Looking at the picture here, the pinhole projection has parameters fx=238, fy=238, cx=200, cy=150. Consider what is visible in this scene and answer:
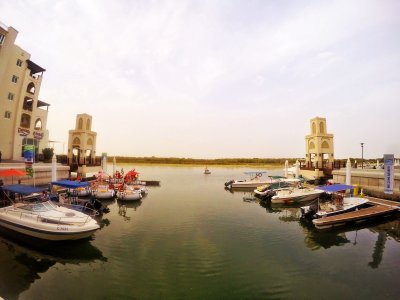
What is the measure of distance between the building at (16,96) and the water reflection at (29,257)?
1176 inches

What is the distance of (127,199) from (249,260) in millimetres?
21698

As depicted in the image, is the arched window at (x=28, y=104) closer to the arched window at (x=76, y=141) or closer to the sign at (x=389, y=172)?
the arched window at (x=76, y=141)

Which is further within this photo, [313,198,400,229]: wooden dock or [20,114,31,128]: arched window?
[20,114,31,128]: arched window

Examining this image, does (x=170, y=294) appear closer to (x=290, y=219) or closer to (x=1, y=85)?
(x=290, y=219)

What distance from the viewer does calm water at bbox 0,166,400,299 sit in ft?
35.3

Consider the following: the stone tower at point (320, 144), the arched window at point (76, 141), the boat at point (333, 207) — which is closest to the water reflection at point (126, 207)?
the boat at point (333, 207)

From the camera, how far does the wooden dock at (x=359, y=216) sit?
20625mm

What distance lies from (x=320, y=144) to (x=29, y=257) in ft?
178

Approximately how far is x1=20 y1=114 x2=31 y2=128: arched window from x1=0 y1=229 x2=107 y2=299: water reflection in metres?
33.1

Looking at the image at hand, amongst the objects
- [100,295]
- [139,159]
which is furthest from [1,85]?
[139,159]

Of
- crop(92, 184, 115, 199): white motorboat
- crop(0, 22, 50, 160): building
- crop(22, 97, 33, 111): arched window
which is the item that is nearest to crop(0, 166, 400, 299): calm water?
crop(92, 184, 115, 199): white motorboat

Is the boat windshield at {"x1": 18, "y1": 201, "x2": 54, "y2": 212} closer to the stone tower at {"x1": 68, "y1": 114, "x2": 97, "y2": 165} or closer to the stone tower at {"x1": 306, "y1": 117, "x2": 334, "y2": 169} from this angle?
the stone tower at {"x1": 68, "y1": 114, "x2": 97, "y2": 165}

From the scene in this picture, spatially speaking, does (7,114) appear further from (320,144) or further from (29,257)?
(320,144)

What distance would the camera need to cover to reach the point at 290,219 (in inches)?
955
